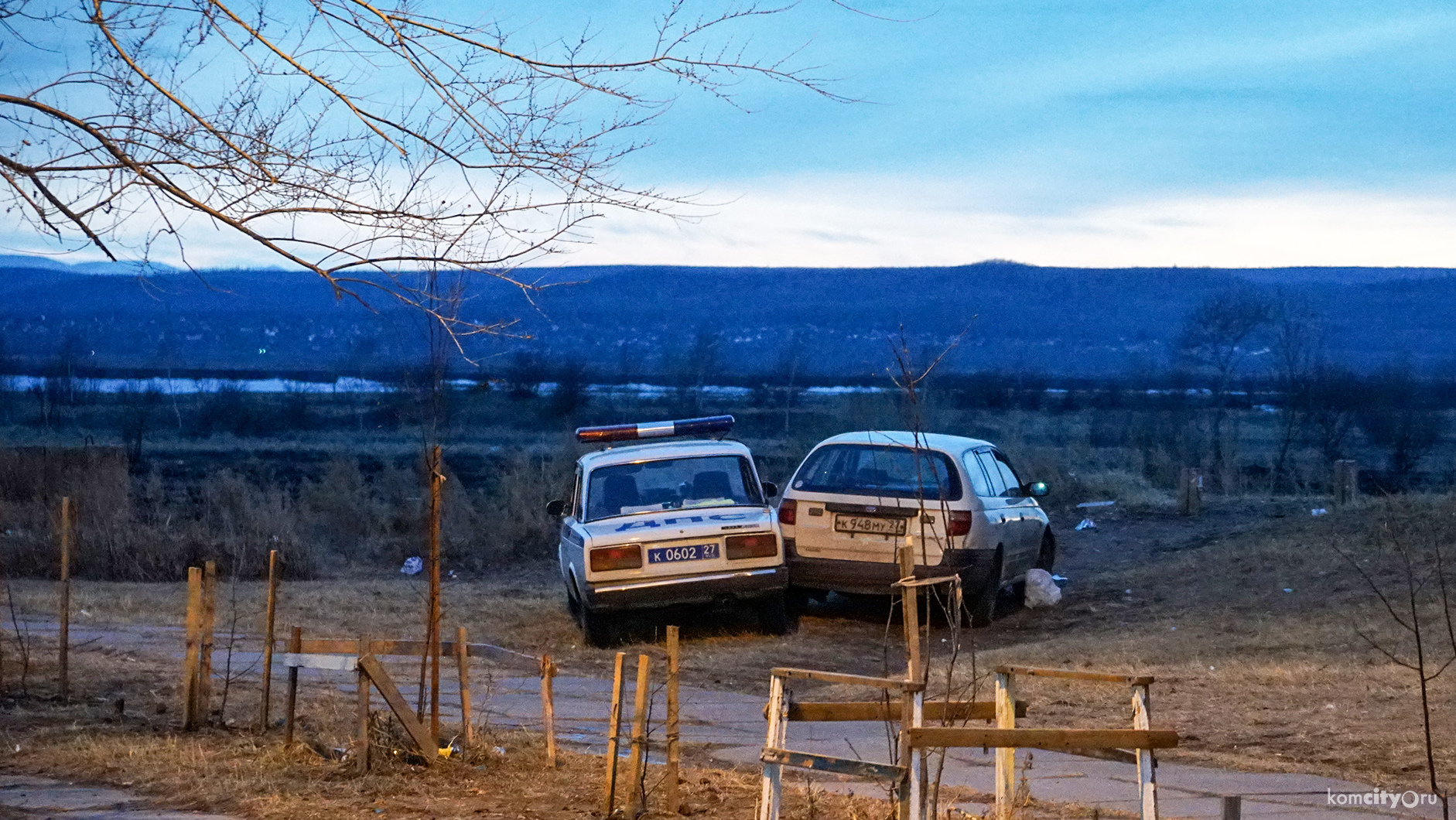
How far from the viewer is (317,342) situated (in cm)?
12425

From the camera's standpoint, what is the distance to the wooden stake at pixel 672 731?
212 inches

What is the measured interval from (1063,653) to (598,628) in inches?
149

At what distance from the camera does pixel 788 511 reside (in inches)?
484

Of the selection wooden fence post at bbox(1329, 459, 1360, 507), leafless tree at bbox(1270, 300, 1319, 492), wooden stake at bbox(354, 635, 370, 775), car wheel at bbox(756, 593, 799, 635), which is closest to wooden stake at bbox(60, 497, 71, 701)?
wooden stake at bbox(354, 635, 370, 775)

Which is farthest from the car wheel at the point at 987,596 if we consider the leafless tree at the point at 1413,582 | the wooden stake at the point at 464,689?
the wooden stake at the point at 464,689

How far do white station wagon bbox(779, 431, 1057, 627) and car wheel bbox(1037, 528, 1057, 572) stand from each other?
1.48 meters

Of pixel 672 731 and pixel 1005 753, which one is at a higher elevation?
pixel 1005 753

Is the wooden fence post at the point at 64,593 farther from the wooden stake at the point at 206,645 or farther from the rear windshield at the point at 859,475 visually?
the rear windshield at the point at 859,475

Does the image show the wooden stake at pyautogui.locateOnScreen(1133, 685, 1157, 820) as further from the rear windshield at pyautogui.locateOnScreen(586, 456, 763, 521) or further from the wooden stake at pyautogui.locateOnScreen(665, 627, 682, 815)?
the rear windshield at pyautogui.locateOnScreen(586, 456, 763, 521)

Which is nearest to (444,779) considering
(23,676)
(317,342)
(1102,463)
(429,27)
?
(429,27)

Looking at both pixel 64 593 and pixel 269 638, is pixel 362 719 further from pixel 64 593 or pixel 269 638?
pixel 64 593

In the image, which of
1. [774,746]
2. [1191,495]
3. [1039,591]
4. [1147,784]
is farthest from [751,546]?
[1191,495]

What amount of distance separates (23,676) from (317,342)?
12022 cm

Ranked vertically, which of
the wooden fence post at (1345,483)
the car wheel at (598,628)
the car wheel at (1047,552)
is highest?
the wooden fence post at (1345,483)
